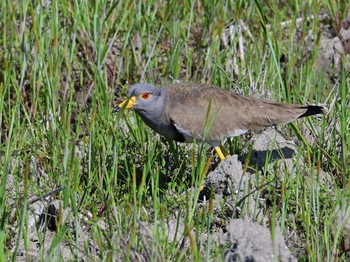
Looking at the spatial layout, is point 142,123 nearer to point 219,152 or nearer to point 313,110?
point 219,152

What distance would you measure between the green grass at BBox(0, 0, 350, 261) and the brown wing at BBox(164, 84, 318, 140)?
0.55 ft

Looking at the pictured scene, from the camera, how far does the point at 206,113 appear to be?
5.00m

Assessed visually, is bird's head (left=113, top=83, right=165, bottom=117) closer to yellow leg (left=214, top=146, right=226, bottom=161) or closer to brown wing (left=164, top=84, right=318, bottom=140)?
brown wing (left=164, top=84, right=318, bottom=140)

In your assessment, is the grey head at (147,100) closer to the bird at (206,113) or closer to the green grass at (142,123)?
the bird at (206,113)

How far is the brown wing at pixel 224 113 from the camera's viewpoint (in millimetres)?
4957

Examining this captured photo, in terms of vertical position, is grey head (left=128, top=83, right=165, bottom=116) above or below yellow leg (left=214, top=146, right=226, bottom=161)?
above

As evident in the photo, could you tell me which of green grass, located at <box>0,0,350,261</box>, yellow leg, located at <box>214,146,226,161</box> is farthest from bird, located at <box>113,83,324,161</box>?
green grass, located at <box>0,0,350,261</box>

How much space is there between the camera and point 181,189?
4.73 metres

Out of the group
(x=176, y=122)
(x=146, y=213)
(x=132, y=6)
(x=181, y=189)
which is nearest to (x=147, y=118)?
(x=176, y=122)

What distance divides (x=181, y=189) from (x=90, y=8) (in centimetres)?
209

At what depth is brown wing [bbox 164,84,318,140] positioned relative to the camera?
4.96m

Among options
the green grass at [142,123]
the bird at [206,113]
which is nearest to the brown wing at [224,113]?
the bird at [206,113]

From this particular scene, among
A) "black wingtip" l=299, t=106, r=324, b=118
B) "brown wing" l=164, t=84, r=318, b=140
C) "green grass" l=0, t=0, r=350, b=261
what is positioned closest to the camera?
"green grass" l=0, t=0, r=350, b=261

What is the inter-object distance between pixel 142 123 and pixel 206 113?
0.50 meters
